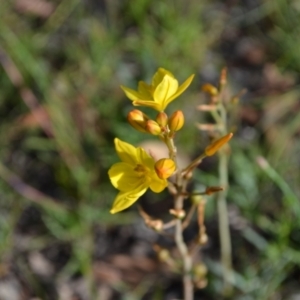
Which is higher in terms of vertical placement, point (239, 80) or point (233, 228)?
point (239, 80)

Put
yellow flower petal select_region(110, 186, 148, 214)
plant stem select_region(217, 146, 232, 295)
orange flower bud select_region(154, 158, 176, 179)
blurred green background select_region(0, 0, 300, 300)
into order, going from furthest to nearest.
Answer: blurred green background select_region(0, 0, 300, 300), plant stem select_region(217, 146, 232, 295), yellow flower petal select_region(110, 186, 148, 214), orange flower bud select_region(154, 158, 176, 179)

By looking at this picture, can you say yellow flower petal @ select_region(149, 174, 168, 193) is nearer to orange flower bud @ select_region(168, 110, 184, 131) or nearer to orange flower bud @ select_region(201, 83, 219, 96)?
orange flower bud @ select_region(168, 110, 184, 131)

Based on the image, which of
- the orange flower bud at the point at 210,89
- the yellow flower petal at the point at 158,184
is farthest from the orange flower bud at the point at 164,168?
the orange flower bud at the point at 210,89

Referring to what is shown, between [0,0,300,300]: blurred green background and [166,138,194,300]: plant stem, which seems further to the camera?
[0,0,300,300]: blurred green background

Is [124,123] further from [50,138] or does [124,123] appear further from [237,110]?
[237,110]

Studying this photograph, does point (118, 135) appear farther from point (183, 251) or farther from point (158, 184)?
point (158, 184)

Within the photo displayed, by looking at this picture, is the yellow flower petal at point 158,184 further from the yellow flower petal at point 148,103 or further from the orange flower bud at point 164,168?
the yellow flower petal at point 148,103

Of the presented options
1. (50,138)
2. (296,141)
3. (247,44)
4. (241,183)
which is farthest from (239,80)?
(50,138)

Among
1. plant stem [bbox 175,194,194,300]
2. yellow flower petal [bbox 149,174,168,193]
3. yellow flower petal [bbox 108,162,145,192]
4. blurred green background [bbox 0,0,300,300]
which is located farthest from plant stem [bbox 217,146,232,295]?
yellow flower petal [bbox 149,174,168,193]
